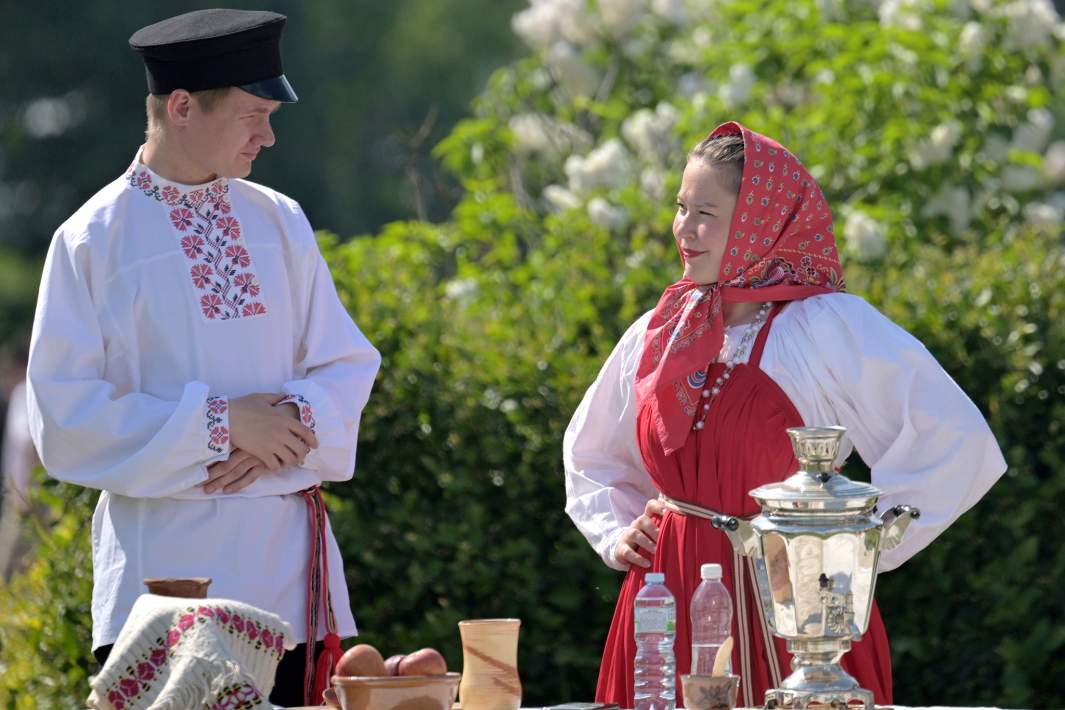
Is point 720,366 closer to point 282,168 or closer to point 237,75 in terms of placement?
point 237,75

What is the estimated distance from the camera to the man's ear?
378 cm

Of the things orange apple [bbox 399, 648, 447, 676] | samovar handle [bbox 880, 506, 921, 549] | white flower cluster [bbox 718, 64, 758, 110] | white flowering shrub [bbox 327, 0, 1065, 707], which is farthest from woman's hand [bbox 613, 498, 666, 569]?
white flower cluster [bbox 718, 64, 758, 110]

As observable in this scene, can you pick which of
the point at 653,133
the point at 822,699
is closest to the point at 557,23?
the point at 653,133

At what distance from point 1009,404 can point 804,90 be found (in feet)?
9.55

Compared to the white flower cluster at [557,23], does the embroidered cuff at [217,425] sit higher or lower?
lower

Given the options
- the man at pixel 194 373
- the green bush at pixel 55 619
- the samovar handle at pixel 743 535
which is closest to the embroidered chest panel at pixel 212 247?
the man at pixel 194 373

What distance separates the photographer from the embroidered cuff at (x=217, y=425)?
12.0 ft

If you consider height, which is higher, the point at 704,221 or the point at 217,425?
the point at 704,221

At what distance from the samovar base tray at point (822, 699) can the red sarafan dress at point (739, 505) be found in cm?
58

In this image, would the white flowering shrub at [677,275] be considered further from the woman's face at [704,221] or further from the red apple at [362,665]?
the red apple at [362,665]

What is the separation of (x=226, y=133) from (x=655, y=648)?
142 centimetres

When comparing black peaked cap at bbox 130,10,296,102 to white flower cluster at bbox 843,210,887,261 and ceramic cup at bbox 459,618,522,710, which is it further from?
white flower cluster at bbox 843,210,887,261

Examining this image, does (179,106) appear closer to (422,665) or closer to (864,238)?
(422,665)

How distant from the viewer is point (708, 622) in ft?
11.0
